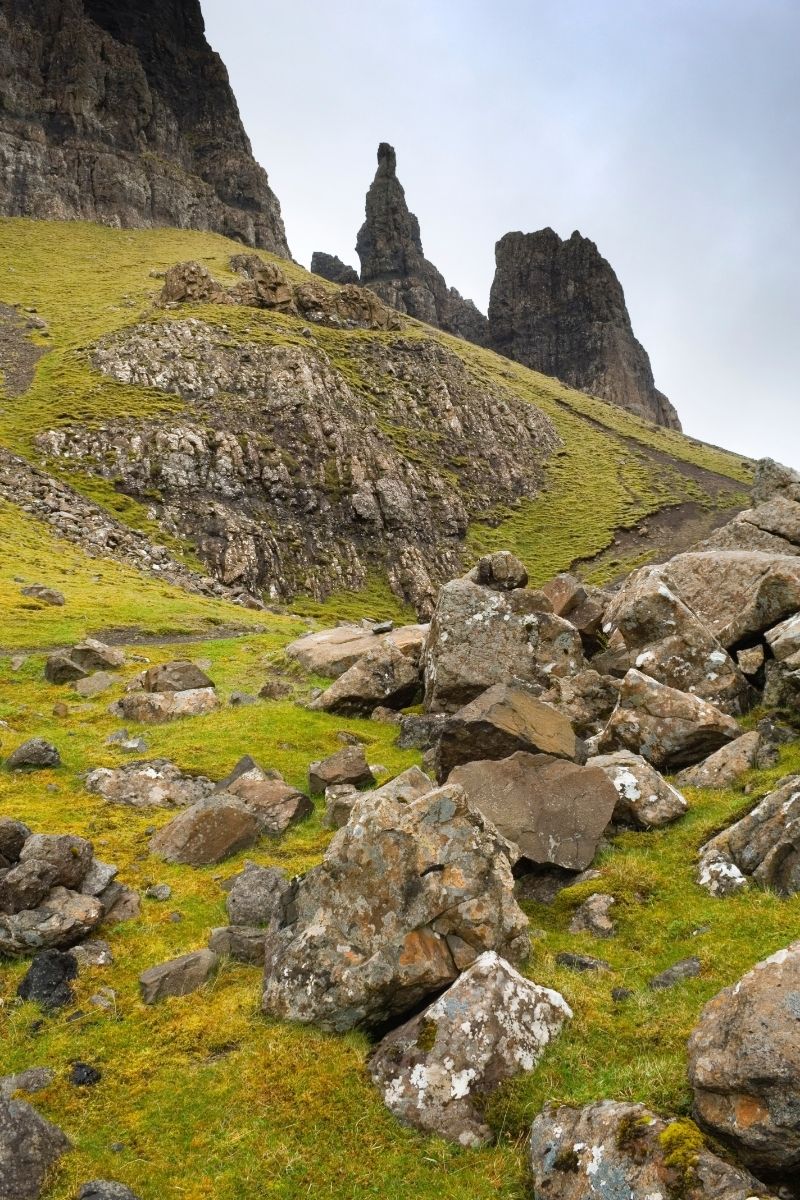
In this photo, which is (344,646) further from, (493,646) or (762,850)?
(762,850)

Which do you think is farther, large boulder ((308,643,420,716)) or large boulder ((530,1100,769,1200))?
large boulder ((308,643,420,716))

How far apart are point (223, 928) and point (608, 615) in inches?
653

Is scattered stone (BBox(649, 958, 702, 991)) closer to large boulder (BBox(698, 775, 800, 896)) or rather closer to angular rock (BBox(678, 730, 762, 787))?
large boulder (BBox(698, 775, 800, 896))

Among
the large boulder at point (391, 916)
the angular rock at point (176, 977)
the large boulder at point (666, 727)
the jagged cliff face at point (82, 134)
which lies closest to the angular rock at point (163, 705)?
the angular rock at point (176, 977)

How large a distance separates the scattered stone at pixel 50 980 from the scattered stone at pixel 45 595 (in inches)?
1320

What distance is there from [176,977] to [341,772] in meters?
7.87

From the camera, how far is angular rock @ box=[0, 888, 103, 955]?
11.0m

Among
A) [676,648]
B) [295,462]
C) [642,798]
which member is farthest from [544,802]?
[295,462]

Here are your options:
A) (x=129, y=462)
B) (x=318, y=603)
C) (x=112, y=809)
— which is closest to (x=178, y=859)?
(x=112, y=809)

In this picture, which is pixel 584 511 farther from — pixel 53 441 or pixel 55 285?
pixel 55 285

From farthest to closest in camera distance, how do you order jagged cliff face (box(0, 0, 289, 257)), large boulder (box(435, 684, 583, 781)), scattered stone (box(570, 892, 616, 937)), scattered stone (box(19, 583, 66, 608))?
jagged cliff face (box(0, 0, 289, 257)), scattered stone (box(19, 583, 66, 608)), large boulder (box(435, 684, 583, 781)), scattered stone (box(570, 892, 616, 937))

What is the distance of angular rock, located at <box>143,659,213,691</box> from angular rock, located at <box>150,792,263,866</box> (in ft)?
37.1

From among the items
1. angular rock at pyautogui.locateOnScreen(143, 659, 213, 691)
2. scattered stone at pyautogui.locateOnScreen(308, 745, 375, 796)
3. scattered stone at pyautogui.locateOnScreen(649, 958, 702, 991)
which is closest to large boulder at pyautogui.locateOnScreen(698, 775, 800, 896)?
scattered stone at pyautogui.locateOnScreen(649, 958, 702, 991)

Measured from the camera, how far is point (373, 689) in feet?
83.3
